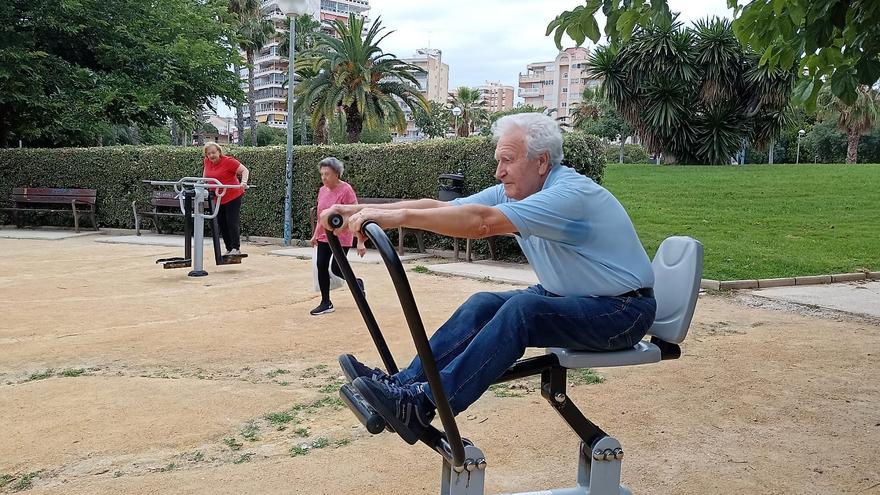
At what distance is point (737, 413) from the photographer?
3895mm

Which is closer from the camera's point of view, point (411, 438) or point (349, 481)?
point (411, 438)

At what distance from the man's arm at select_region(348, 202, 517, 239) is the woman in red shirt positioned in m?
7.45

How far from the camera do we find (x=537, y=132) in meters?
2.56

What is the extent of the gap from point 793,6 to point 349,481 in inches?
133

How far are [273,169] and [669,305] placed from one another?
11715 millimetres

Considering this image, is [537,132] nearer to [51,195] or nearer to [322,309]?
[322,309]

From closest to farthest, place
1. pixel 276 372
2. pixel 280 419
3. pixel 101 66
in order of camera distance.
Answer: pixel 280 419 → pixel 276 372 → pixel 101 66

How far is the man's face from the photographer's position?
2584 mm

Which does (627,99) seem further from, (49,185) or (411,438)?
(411,438)

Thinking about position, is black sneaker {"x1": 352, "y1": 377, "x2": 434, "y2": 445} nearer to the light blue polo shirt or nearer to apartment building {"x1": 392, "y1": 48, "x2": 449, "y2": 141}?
the light blue polo shirt

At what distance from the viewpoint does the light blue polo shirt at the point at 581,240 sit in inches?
93.4

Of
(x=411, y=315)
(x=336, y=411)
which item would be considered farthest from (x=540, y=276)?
(x=336, y=411)

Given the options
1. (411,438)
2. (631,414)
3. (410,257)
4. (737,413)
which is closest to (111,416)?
(411,438)

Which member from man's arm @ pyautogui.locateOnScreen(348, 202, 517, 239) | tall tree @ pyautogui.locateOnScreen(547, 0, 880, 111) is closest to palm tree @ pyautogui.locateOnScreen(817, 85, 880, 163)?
tall tree @ pyautogui.locateOnScreen(547, 0, 880, 111)
